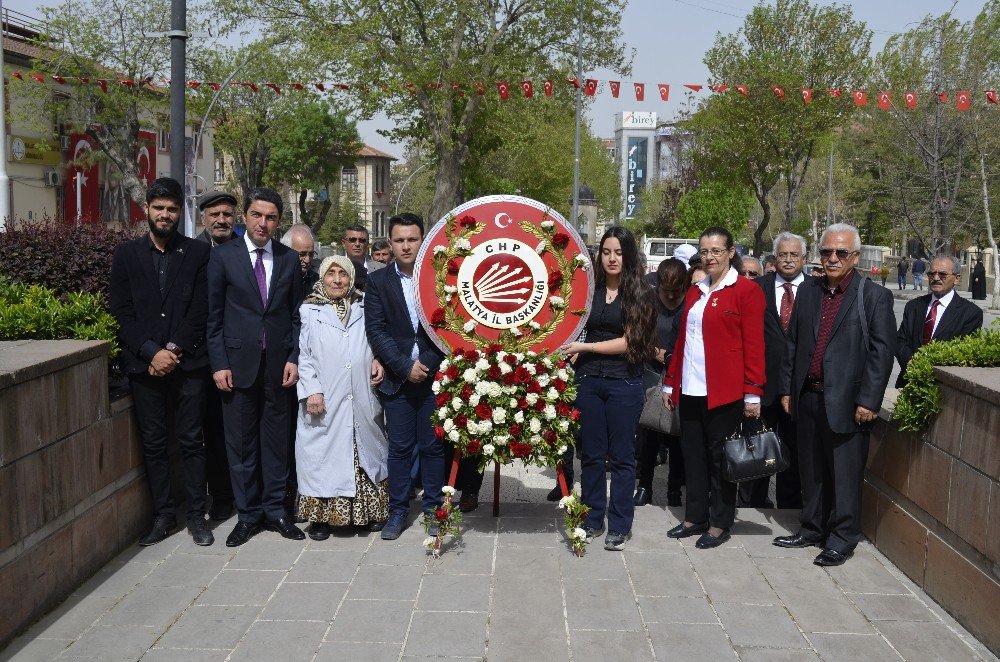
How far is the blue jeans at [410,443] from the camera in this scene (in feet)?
20.7

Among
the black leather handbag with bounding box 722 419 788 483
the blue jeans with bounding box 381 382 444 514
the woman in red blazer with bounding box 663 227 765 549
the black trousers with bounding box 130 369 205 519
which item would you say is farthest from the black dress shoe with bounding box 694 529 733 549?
the black trousers with bounding box 130 369 205 519

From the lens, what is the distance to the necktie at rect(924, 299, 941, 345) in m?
7.35

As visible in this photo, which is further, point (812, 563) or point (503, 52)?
point (503, 52)

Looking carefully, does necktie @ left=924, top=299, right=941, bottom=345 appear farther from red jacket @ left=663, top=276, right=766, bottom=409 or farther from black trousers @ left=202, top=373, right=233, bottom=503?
black trousers @ left=202, top=373, right=233, bottom=503

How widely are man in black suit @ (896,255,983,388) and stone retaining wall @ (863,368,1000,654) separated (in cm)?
140

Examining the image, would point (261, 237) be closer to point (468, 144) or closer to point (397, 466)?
point (397, 466)

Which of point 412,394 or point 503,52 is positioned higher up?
point 503,52

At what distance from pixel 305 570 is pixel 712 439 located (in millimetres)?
2586

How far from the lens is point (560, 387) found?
595 centimetres

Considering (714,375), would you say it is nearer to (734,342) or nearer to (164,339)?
(734,342)

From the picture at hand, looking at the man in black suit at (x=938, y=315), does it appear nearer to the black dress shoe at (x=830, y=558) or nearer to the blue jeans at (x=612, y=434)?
the black dress shoe at (x=830, y=558)

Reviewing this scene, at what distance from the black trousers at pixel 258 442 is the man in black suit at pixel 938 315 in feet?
14.0

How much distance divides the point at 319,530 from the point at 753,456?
2.72 metres


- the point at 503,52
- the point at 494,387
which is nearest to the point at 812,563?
the point at 494,387
